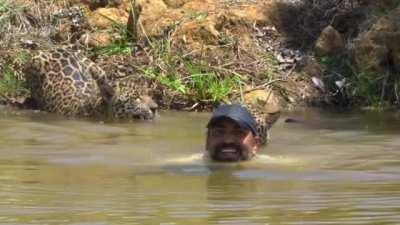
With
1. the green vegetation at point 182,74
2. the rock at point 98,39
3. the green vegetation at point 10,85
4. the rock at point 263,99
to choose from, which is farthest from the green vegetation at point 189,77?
the green vegetation at point 10,85

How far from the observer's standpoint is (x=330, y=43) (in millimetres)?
11430

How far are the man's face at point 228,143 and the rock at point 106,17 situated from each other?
16.4ft

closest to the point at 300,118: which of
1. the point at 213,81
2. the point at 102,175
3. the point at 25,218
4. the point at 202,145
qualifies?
the point at 213,81

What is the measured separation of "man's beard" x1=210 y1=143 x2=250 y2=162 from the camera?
715 centimetres

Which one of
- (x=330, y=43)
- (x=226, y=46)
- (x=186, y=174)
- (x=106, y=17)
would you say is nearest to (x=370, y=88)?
(x=330, y=43)

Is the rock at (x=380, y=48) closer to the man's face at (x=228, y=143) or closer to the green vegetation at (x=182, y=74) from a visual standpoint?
the green vegetation at (x=182, y=74)

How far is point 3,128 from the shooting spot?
899cm

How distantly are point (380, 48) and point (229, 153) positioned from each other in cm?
402

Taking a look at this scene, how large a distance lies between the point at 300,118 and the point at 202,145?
1.85m

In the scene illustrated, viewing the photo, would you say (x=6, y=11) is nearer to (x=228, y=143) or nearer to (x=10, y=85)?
(x=10, y=85)

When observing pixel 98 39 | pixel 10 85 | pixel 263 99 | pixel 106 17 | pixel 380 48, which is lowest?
pixel 263 99

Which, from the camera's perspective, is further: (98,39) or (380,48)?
(98,39)

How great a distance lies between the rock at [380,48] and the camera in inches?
421

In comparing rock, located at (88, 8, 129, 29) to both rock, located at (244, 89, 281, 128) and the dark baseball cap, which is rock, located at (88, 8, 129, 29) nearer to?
A: rock, located at (244, 89, 281, 128)
